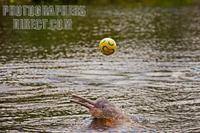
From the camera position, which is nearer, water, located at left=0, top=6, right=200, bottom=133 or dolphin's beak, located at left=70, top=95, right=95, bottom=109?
dolphin's beak, located at left=70, top=95, right=95, bottom=109

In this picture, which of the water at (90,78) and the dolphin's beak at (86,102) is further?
the water at (90,78)

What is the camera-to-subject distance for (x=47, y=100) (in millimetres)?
22484

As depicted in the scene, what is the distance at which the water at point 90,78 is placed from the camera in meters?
19.8

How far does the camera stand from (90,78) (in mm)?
27500

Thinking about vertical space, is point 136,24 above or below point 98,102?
above

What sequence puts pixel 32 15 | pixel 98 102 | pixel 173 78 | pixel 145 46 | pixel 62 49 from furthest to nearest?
1. pixel 32 15
2. pixel 145 46
3. pixel 62 49
4. pixel 173 78
5. pixel 98 102

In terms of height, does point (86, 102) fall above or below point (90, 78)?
below

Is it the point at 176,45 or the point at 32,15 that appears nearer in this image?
the point at 176,45

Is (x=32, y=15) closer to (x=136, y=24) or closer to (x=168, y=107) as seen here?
(x=136, y=24)

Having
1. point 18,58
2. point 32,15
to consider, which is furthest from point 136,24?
point 18,58

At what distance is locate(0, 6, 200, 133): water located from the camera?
64.9 feet

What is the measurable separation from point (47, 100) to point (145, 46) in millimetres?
19844

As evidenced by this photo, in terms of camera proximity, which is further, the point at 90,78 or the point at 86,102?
the point at 90,78

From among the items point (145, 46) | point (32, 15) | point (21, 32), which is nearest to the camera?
point (145, 46)
